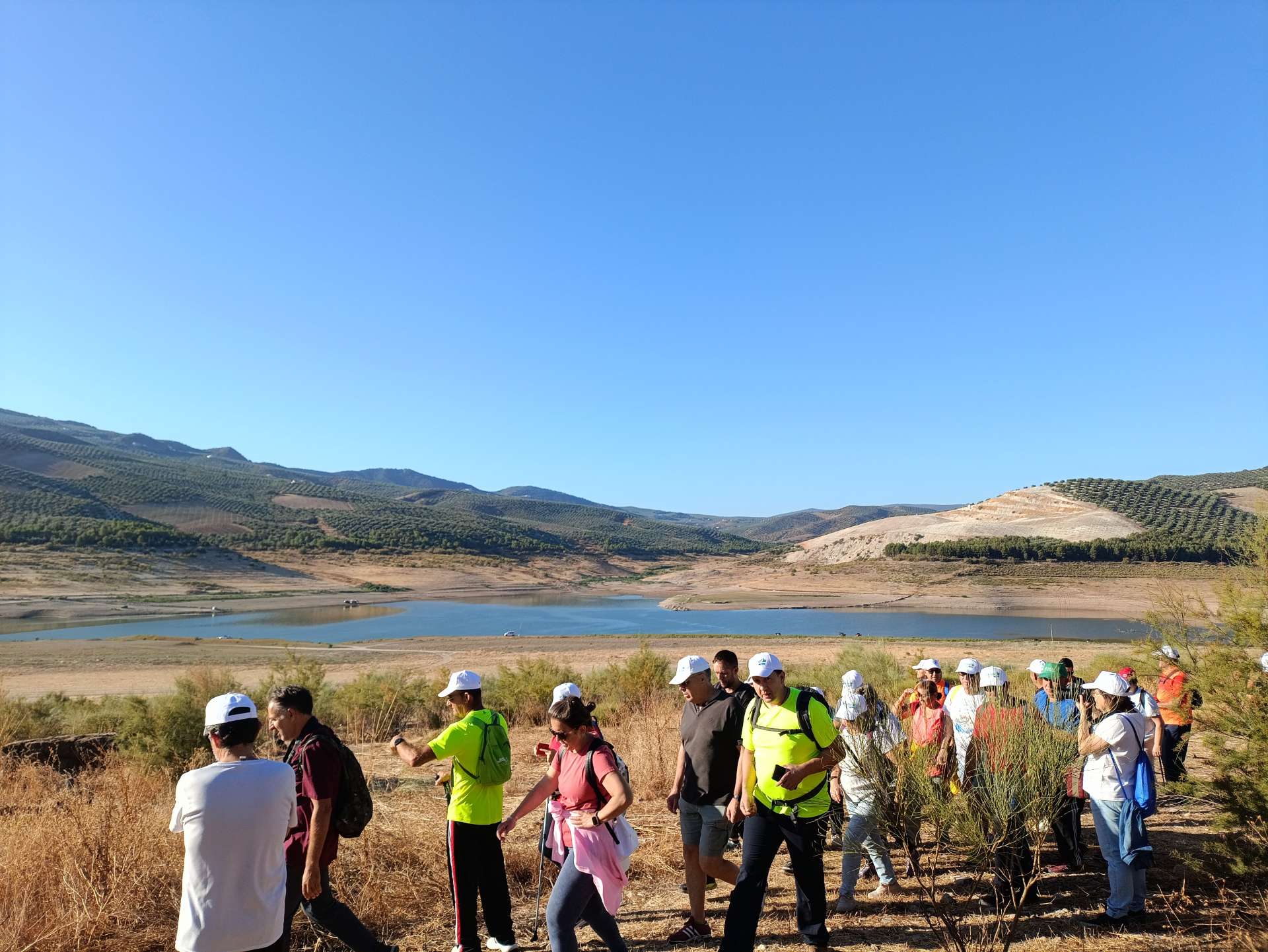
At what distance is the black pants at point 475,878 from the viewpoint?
14.3 ft

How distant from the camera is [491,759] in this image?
4258mm

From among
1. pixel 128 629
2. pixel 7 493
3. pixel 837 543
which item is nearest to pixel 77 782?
pixel 128 629

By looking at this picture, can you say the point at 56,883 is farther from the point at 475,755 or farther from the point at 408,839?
the point at 475,755

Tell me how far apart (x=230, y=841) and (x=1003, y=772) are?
406 cm

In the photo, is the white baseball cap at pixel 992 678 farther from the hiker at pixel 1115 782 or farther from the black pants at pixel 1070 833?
the hiker at pixel 1115 782

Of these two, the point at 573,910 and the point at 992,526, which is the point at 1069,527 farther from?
the point at 573,910

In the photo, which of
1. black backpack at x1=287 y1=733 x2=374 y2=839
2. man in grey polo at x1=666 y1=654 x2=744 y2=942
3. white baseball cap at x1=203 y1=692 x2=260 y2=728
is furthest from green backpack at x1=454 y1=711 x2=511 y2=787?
white baseball cap at x1=203 y1=692 x2=260 y2=728

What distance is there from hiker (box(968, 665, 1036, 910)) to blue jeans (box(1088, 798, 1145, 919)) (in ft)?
1.46

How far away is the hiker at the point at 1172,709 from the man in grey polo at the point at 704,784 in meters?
4.02

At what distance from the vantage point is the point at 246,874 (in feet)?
10.0

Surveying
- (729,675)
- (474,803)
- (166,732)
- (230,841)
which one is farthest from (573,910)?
(166,732)

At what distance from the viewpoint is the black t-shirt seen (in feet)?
15.6

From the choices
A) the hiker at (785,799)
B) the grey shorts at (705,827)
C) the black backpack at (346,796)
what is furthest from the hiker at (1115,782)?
the black backpack at (346,796)

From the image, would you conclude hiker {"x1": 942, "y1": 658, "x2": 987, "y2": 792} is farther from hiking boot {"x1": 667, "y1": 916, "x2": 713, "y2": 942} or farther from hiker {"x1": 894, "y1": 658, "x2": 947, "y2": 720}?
hiking boot {"x1": 667, "y1": 916, "x2": 713, "y2": 942}
